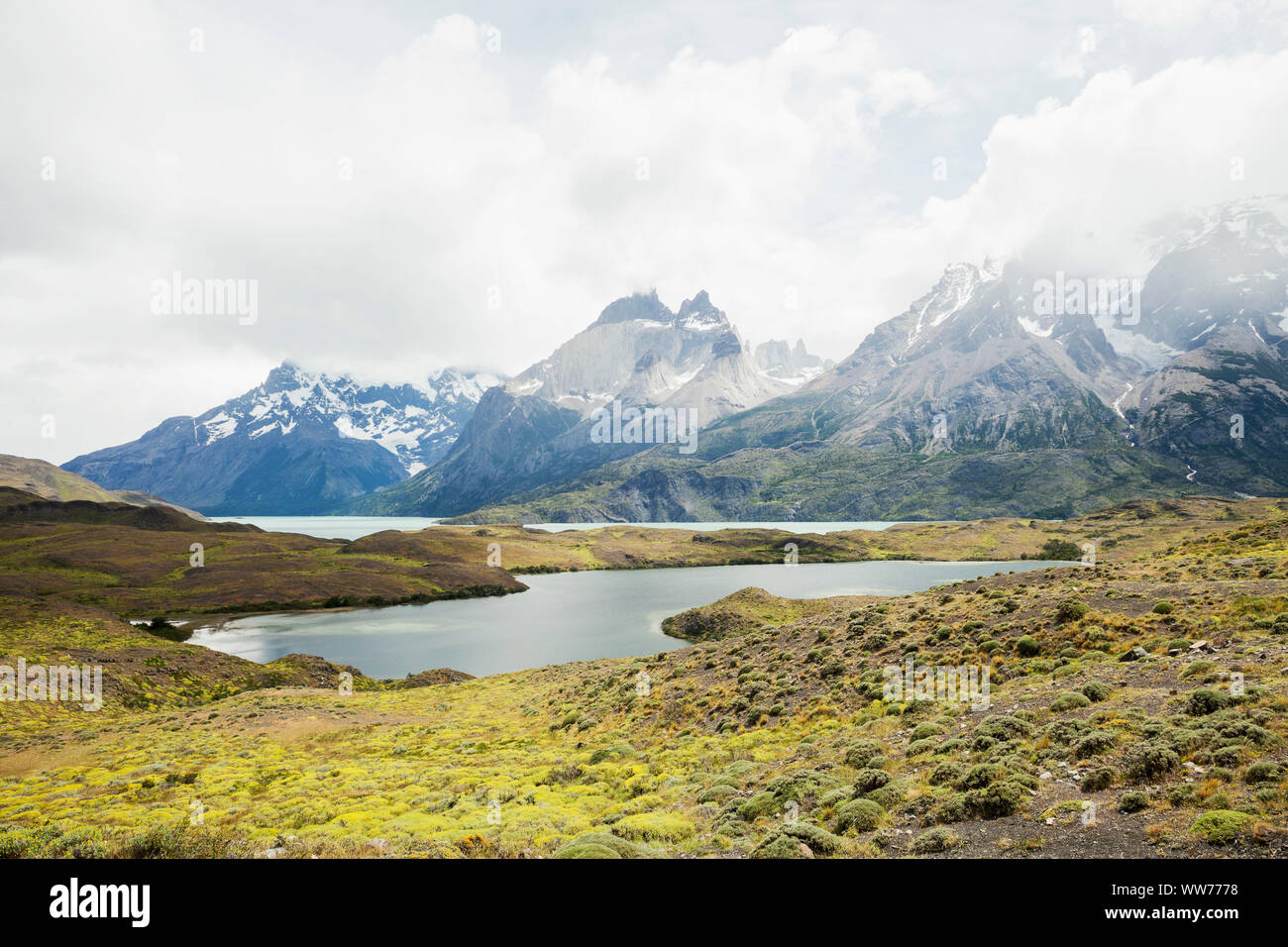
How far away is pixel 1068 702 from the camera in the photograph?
60.1 ft

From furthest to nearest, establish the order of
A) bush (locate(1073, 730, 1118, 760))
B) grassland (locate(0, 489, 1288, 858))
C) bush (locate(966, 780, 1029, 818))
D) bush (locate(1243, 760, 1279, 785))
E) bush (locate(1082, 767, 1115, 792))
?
bush (locate(1073, 730, 1118, 760)) → bush (locate(966, 780, 1029, 818)) → bush (locate(1082, 767, 1115, 792)) → grassland (locate(0, 489, 1288, 858)) → bush (locate(1243, 760, 1279, 785))

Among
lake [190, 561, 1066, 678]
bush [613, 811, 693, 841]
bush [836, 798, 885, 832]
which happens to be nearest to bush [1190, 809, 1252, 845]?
bush [836, 798, 885, 832]

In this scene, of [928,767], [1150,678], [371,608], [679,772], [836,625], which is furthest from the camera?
[371,608]

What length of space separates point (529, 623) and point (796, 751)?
8682cm

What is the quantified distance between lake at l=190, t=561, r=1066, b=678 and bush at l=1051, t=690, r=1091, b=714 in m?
60.8

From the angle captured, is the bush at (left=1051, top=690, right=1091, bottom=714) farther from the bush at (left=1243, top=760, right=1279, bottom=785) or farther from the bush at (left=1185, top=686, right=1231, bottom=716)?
the bush at (left=1243, top=760, right=1279, bottom=785)

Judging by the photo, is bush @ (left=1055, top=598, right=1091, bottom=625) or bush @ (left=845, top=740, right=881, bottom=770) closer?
bush @ (left=845, top=740, right=881, bottom=770)

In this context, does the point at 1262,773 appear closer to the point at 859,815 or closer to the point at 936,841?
the point at 936,841

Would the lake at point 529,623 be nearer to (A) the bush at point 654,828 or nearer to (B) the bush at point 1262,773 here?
(A) the bush at point 654,828

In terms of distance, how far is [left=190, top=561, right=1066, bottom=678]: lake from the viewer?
79250mm
